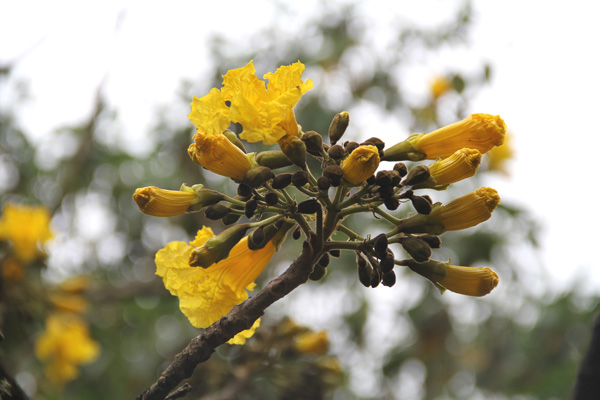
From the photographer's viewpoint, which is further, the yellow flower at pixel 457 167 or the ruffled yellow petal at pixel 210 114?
the ruffled yellow petal at pixel 210 114

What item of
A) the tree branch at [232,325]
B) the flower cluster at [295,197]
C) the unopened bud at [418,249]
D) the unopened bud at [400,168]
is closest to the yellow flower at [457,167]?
the flower cluster at [295,197]

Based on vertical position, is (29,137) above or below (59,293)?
above

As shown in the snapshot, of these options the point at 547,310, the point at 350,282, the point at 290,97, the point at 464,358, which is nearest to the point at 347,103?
the point at 350,282

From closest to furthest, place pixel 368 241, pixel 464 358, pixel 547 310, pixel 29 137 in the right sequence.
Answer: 1. pixel 368 241
2. pixel 547 310
3. pixel 29 137
4. pixel 464 358

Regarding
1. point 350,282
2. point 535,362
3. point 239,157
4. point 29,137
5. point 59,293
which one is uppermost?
point 239,157

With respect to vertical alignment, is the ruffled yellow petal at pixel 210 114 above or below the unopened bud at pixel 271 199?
above

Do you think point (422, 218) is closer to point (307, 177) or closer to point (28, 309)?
point (307, 177)

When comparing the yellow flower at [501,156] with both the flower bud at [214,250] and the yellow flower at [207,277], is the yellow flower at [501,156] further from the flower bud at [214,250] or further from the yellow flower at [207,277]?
the flower bud at [214,250]
